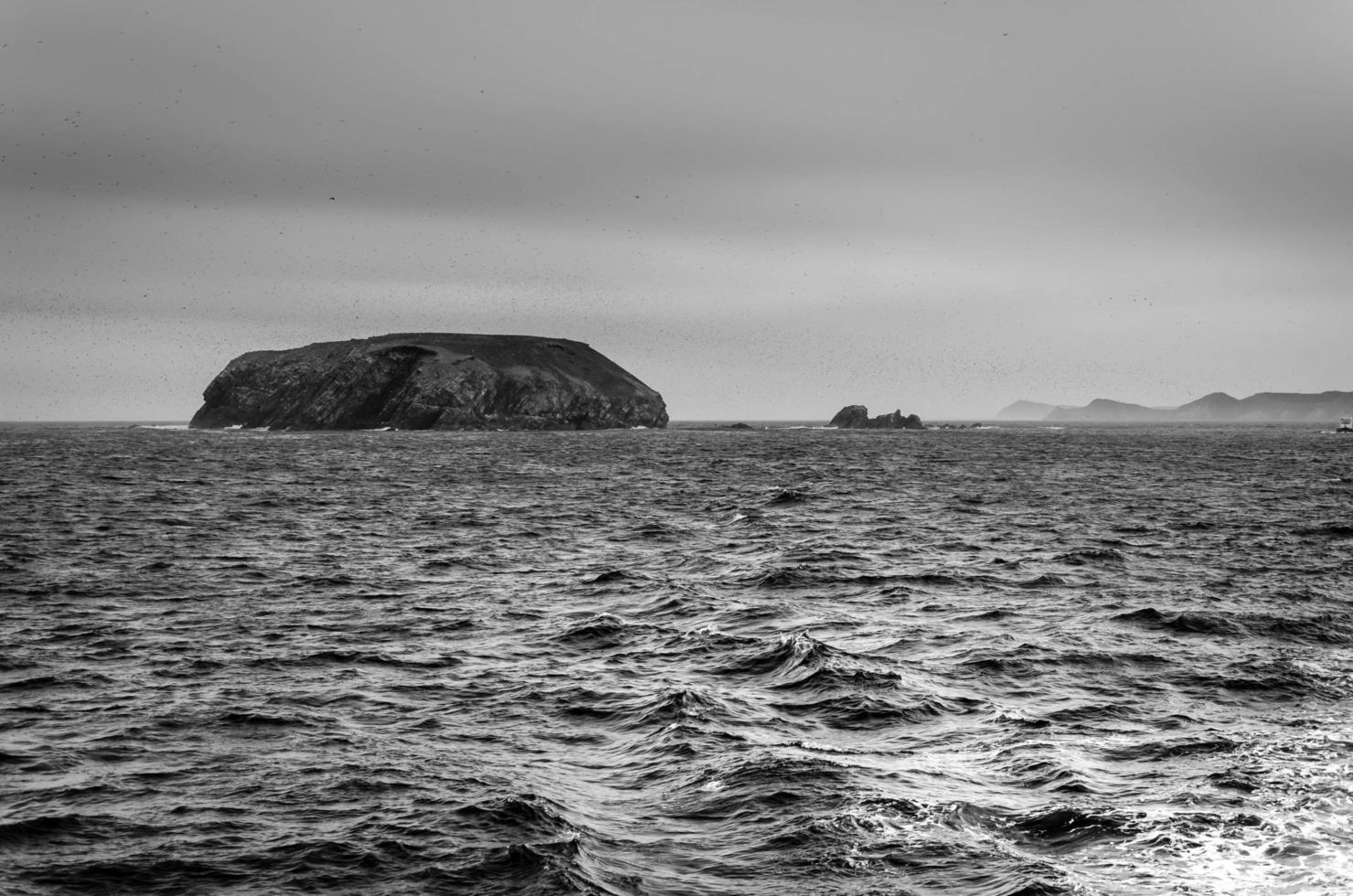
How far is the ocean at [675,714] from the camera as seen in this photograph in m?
14.5

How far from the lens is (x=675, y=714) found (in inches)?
845

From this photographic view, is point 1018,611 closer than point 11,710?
No

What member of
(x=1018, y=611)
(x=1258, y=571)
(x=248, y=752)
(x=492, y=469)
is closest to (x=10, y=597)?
(x=248, y=752)

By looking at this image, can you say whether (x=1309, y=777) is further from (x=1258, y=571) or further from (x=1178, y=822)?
(x=1258, y=571)

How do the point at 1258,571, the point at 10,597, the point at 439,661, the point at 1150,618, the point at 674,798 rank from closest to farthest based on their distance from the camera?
the point at 674,798 < the point at 439,661 < the point at 1150,618 < the point at 10,597 < the point at 1258,571

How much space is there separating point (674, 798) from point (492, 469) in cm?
9818

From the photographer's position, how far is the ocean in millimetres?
14516

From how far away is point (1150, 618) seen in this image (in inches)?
1233

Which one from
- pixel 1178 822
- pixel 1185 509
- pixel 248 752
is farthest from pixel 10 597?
pixel 1185 509

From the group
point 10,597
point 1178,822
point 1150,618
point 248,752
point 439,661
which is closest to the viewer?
point 1178,822

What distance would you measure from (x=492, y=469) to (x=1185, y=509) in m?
66.9

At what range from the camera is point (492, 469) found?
372ft

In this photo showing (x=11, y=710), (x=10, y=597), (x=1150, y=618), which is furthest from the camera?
(x=10, y=597)

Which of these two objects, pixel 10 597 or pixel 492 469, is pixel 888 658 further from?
pixel 492 469
